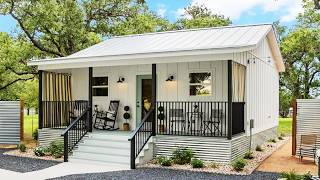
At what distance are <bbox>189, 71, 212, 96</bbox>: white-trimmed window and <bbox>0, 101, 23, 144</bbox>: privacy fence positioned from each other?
24.2ft

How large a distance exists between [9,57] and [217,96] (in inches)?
446

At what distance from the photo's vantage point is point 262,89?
1678cm

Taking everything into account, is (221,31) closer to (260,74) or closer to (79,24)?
(260,74)

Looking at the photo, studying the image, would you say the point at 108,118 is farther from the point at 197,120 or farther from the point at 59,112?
the point at 197,120

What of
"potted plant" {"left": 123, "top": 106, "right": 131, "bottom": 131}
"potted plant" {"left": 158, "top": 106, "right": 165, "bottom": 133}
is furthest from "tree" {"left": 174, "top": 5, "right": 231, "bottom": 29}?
"potted plant" {"left": 158, "top": 106, "right": 165, "bottom": 133}

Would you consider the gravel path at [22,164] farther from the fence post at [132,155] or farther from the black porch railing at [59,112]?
the fence post at [132,155]

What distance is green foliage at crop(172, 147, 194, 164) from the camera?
38.3 ft

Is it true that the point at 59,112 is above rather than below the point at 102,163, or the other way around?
above

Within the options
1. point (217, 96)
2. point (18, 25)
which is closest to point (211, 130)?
point (217, 96)

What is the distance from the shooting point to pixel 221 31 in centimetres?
1638

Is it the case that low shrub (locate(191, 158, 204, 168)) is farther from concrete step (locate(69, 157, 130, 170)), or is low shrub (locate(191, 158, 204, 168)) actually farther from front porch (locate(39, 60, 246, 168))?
concrete step (locate(69, 157, 130, 170))

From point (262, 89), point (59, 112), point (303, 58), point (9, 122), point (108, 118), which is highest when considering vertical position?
point (303, 58)

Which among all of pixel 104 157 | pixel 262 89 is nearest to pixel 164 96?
pixel 104 157

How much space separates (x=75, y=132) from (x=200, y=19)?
2307cm
